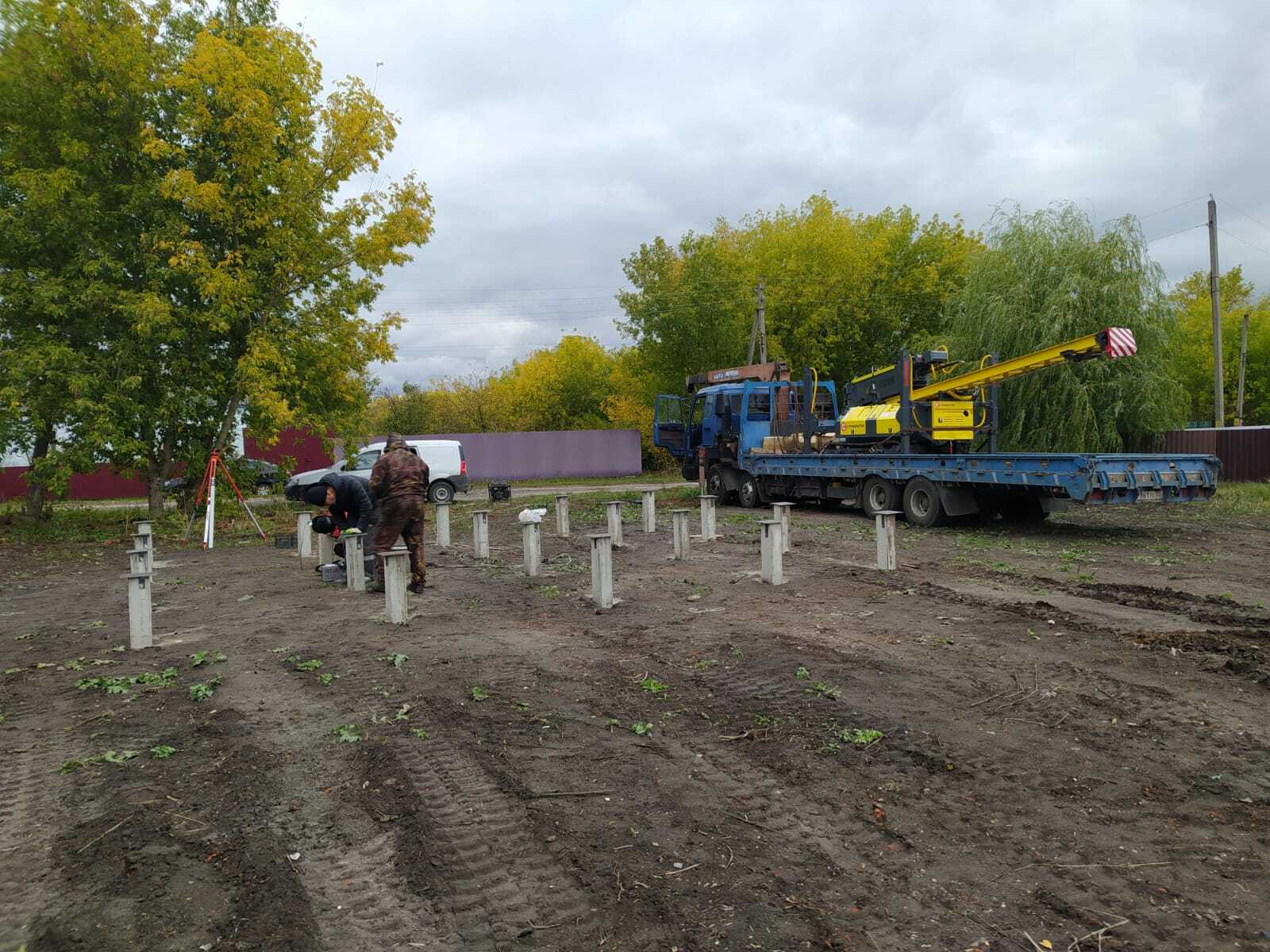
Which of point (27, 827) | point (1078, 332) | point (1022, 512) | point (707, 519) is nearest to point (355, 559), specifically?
point (707, 519)

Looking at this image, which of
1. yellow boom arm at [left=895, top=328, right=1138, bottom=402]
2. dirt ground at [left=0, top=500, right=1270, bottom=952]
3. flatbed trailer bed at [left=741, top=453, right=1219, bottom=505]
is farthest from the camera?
yellow boom arm at [left=895, top=328, right=1138, bottom=402]

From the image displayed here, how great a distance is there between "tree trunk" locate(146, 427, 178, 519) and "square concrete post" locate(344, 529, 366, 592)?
9679mm

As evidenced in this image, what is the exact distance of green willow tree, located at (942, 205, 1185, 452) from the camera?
69.7ft

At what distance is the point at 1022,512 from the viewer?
14422 millimetres

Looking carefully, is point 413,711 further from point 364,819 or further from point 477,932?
point 477,932

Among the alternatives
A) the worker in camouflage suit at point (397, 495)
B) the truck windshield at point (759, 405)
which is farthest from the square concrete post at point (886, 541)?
the truck windshield at point (759, 405)

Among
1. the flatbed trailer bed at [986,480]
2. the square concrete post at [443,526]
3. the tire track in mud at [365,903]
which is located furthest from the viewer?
the square concrete post at [443,526]

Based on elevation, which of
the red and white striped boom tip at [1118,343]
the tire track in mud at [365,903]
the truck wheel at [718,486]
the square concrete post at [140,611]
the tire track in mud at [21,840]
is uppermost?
the red and white striped boom tip at [1118,343]

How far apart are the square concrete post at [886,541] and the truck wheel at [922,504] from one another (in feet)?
13.9

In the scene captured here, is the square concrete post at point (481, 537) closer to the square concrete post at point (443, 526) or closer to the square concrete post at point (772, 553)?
the square concrete post at point (443, 526)

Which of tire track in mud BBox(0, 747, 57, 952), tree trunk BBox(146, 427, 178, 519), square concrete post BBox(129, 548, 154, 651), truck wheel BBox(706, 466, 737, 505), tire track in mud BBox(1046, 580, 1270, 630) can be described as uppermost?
tree trunk BBox(146, 427, 178, 519)

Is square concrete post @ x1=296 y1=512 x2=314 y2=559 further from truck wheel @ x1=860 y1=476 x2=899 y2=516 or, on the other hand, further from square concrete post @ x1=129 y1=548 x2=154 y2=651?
truck wheel @ x1=860 y1=476 x2=899 y2=516

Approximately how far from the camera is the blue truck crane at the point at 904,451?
11703 millimetres

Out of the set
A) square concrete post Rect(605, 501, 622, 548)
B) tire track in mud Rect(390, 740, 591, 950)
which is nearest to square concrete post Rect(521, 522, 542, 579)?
square concrete post Rect(605, 501, 622, 548)
